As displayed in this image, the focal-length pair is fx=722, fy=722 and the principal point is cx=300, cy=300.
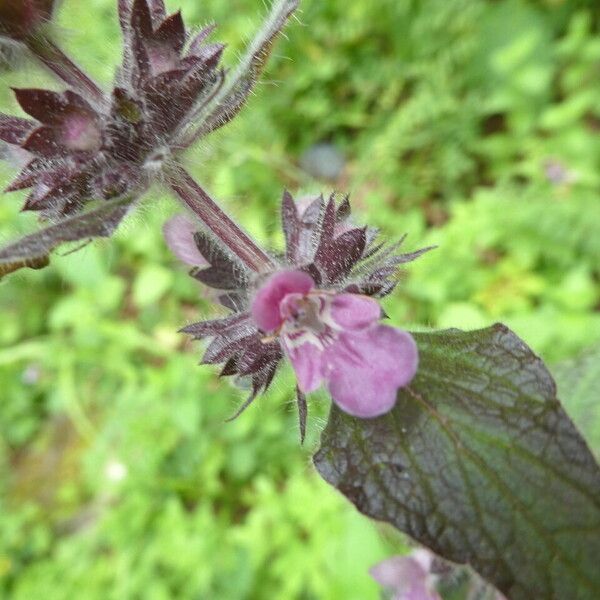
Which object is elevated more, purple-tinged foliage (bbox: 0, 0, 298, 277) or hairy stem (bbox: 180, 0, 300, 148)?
hairy stem (bbox: 180, 0, 300, 148)


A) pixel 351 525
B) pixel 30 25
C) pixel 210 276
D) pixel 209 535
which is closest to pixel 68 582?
pixel 209 535

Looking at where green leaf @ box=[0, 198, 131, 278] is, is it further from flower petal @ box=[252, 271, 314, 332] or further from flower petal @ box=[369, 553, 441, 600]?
flower petal @ box=[369, 553, 441, 600]

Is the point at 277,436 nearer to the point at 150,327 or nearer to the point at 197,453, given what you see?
the point at 197,453

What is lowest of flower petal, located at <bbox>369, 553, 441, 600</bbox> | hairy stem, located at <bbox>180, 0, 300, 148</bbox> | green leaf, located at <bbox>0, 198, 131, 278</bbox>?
flower petal, located at <bbox>369, 553, 441, 600</bbox>

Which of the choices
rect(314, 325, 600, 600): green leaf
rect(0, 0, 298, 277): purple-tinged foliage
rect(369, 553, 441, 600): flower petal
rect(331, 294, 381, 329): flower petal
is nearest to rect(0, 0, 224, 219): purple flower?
rect(0, 0, 298, 277): purple-tinged foliage

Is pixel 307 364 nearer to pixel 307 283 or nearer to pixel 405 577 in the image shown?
A: pixel 307 283

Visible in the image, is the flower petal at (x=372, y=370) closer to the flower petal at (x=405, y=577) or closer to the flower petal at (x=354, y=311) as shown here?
the flower petal at (x=354, y=311)
